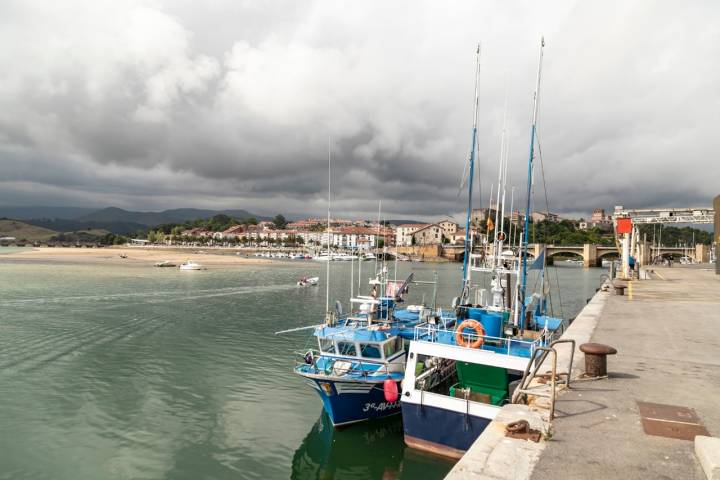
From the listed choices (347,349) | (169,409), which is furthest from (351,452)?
(169,409)

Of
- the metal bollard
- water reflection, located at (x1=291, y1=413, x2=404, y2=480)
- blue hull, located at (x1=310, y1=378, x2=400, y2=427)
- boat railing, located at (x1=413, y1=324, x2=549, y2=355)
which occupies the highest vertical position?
the metal bollard

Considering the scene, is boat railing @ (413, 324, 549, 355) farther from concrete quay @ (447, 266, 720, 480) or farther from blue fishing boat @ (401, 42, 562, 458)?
concrete quay @ (447, 266, 720, 480)

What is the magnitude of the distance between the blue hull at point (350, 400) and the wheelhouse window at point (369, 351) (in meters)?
1.32

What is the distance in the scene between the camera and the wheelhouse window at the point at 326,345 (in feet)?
60.2

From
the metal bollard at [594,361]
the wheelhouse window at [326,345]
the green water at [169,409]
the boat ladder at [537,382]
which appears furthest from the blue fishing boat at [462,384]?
the wheelhouse window at [326,345]

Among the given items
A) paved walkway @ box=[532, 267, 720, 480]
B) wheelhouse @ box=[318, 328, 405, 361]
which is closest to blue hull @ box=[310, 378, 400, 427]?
wheelhouse @ box=[318, 328, 405, 361]

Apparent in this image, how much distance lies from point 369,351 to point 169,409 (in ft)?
27.2

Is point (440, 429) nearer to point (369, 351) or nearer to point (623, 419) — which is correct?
point (369, 351)

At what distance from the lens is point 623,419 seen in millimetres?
8570

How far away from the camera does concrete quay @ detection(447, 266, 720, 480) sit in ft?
21.4

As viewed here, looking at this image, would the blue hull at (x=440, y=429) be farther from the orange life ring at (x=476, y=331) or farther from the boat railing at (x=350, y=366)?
the boat railing at (x=350, y=366)

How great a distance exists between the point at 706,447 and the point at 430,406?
27.8 ft

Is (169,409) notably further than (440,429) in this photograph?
Yes

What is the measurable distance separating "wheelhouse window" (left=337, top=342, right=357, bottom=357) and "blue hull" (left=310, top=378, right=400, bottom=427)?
1746mm
